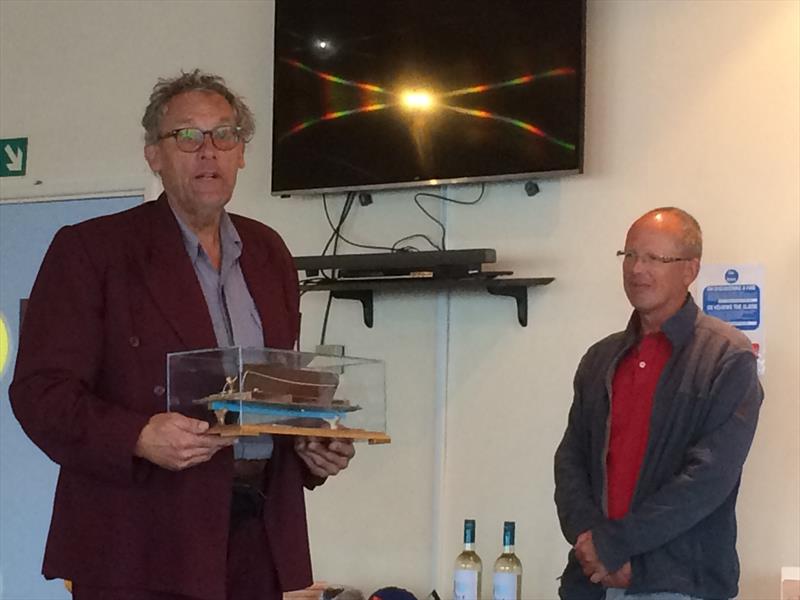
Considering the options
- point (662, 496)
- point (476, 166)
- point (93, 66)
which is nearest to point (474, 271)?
point (476, 166)

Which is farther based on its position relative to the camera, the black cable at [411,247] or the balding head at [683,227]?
the black cable at [411,247]

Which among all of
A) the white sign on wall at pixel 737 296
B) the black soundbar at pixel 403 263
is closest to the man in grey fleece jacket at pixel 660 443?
the white sign on wall at pixel 737 296

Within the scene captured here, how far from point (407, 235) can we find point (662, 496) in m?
1.29

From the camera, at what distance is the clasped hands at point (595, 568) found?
7.72 feet

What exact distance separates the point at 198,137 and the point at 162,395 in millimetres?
441

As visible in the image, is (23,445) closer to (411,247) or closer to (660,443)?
(411,247)

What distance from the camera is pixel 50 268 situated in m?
1.65

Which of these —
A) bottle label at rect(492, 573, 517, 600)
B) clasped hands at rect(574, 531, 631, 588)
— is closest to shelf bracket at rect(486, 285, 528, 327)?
bottle label at rect(492, 573, 517, 600)

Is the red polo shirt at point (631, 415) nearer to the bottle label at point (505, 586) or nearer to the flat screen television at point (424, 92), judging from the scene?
the bottle label at point (505, 586)

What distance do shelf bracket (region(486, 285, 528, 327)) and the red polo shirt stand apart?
0.55 m

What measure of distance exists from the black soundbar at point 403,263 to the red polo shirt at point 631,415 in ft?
1.96

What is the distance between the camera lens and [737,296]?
2814mm

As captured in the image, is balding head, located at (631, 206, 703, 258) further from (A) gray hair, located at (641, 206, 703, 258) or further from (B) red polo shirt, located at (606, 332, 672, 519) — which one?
(B) red polo shirt, located at (606, 332, 672, 519)

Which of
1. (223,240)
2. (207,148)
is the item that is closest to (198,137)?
(207,148)
